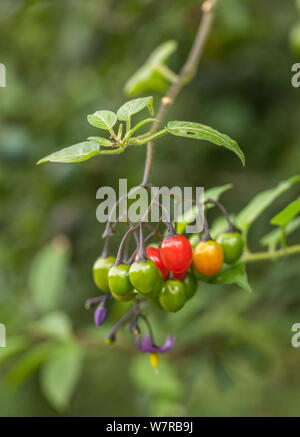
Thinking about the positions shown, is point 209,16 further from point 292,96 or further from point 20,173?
point 20,173

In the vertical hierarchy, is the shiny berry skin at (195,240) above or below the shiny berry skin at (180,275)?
above

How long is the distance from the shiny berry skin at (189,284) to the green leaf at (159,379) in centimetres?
113

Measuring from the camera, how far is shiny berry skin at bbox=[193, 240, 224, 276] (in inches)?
49.2

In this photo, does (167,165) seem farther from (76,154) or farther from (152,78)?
(76,154)

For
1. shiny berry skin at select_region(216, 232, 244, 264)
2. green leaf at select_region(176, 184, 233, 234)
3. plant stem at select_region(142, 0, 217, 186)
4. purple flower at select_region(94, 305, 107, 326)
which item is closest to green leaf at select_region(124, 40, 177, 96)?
plant stem at select_region(142, 0, 217, 186)

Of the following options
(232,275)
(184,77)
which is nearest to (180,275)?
(232,275)

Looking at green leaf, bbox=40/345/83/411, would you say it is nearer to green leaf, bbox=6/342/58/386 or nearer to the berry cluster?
green leaf, bbox=6/342/58/386

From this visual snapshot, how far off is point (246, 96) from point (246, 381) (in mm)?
2054

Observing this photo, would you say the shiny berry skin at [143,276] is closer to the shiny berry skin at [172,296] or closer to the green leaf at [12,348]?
the shiny berry skin at [172,296]

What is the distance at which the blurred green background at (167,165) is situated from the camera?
2785mm

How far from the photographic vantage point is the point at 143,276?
1.14 metres

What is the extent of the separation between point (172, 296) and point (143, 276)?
13 centimetres

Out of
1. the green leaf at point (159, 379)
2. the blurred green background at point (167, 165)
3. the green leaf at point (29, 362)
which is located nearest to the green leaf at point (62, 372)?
the green leaf at point (29, 362)

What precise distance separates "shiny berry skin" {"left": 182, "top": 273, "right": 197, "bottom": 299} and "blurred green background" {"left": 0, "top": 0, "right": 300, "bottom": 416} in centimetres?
139
